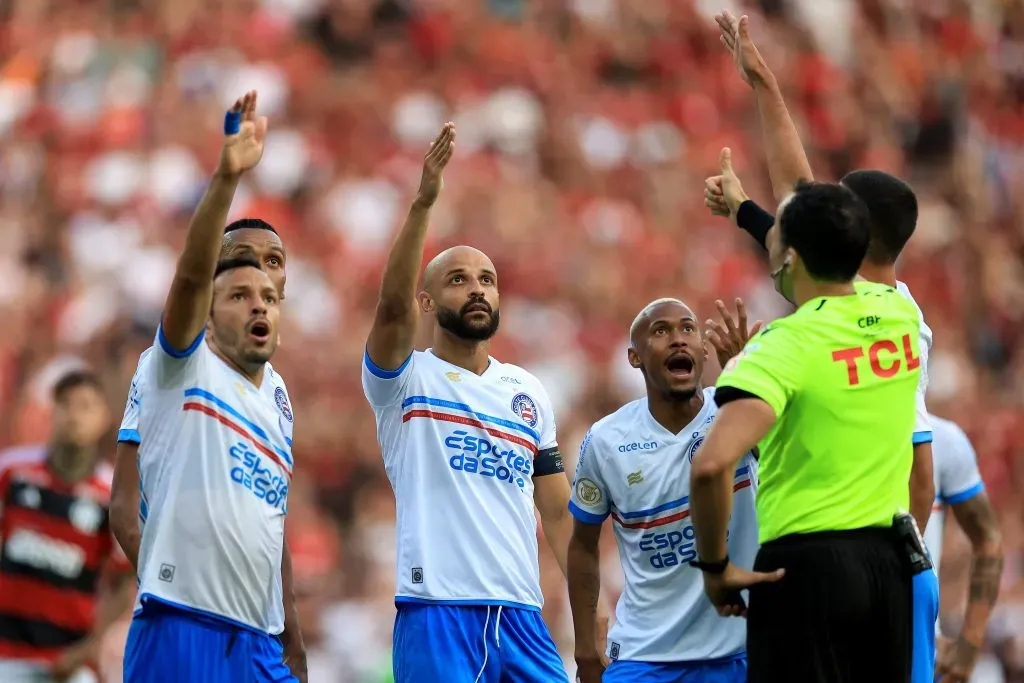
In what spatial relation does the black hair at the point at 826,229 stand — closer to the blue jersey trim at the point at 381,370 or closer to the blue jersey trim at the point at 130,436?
the blue jersey trim at the point at 381,370

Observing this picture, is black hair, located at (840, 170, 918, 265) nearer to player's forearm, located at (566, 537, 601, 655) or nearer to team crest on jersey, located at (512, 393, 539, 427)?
team crest on jersey, located at (512, 393, 539, 427)

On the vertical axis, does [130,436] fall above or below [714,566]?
above

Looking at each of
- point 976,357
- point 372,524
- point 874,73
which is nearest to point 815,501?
point 372,524

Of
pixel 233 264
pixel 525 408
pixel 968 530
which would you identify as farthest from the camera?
pixel 968 530

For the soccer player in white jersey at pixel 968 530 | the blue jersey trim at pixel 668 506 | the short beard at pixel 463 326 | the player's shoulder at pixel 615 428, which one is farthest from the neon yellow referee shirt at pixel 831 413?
the soccer player in white jersey at pixel 968 530

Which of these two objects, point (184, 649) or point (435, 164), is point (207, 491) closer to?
point (184, 649)

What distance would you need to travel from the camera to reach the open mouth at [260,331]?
5.45m

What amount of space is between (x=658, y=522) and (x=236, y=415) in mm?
1802

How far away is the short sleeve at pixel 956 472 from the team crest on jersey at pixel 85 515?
13.9 feet

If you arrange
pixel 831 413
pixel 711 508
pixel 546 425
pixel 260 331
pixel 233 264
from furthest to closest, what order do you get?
pixel 546 425 → pixel 233 264 → pixel 260 331 → pixel 831 413 → pixel 711 508

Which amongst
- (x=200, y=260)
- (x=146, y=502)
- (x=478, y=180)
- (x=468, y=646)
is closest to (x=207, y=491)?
(x=146, y=502)

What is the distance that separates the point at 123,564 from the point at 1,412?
13.7 ft

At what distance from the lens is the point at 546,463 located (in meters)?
6.44

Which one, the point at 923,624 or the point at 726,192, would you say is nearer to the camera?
the point at 923,624
